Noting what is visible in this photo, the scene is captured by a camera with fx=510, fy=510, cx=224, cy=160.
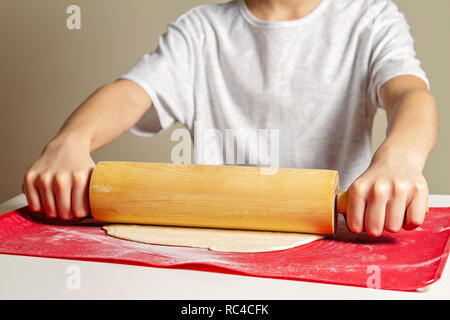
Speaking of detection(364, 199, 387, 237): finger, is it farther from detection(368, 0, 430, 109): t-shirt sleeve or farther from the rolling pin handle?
detection(368, 0, 430, 109): t-shirt sleeve

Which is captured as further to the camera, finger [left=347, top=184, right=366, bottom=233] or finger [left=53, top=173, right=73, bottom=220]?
finger [left=53, top=173, right=73, bottom=220]

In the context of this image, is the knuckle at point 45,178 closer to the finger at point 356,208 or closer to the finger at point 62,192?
the finger at point 62,192

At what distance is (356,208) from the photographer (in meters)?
0.62

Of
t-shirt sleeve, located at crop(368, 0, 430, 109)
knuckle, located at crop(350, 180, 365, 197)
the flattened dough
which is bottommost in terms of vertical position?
the flattened dough

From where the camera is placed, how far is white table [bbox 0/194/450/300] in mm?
500

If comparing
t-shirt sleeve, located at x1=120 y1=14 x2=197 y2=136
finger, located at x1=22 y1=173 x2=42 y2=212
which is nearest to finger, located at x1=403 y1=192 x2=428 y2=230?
finger, located at x1=22 y1=173 x2=42 y2=212

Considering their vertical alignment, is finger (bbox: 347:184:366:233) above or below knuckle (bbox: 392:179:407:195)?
below

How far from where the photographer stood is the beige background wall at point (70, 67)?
1.97 meters

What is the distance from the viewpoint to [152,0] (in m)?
2.00

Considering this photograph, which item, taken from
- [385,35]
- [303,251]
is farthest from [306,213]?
[385,35]

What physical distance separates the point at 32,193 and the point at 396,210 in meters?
0.51

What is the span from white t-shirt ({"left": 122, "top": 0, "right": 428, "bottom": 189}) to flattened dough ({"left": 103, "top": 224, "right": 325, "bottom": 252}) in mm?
489

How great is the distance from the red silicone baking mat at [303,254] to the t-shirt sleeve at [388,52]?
0.35 m

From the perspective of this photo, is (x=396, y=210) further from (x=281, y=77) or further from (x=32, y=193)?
(x=281, y=77)
